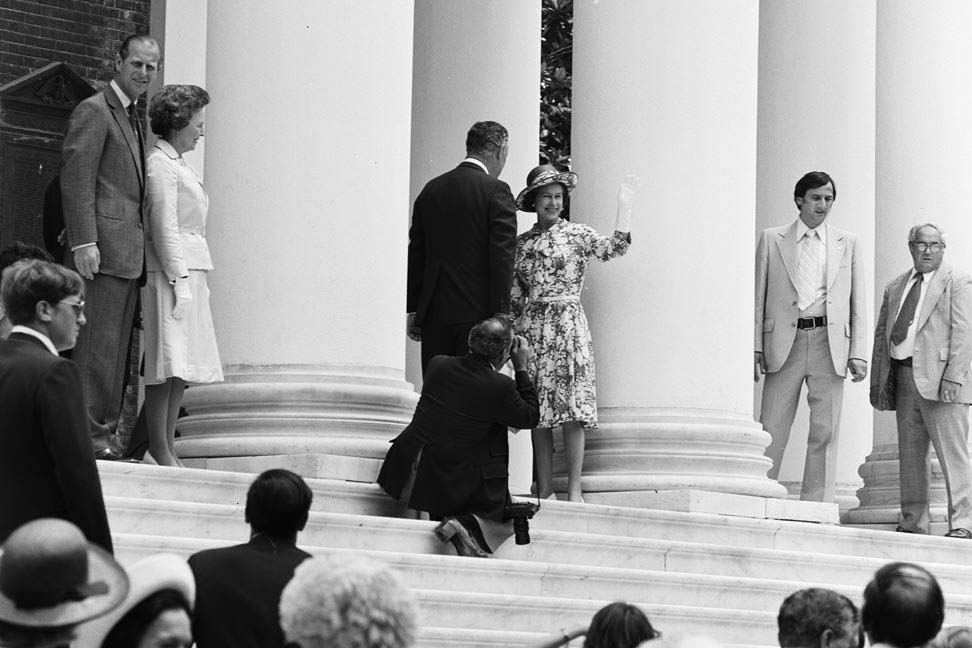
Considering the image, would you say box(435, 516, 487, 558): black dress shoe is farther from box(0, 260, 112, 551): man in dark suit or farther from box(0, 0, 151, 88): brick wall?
box(0, 0, 151, 88): brick wall

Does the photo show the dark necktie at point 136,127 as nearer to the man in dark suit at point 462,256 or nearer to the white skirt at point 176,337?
the white skirt at point 176,337

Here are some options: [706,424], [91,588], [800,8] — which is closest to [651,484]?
[706,424]

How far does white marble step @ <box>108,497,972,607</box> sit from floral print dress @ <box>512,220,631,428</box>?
4.85ft

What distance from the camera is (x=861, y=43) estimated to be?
2036cm

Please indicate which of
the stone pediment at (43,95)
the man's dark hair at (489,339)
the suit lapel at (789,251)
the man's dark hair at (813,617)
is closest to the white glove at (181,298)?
the man's dark hair at (489,339)

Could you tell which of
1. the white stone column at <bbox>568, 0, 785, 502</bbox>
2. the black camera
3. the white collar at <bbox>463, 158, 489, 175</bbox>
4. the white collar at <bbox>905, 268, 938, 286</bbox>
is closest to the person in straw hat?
the black camera

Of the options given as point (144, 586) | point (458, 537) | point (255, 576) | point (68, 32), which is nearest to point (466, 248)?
point (458, 537)

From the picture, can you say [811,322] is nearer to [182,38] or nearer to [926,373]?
[926,373]

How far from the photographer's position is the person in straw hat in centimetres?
547

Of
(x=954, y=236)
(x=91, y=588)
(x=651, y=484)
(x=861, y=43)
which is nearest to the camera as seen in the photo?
(x=91, y=588)

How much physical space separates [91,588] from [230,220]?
757cm

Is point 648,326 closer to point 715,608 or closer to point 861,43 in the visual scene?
point 715,608

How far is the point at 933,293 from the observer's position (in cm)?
1669

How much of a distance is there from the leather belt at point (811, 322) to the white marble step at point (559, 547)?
2433 millimetres
